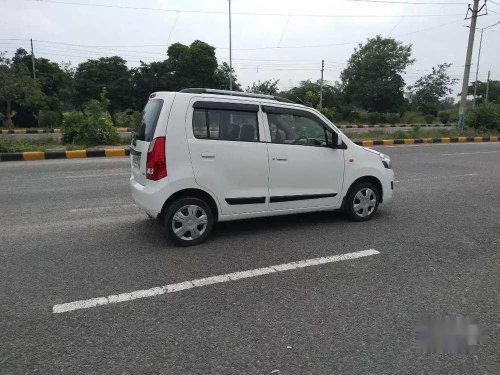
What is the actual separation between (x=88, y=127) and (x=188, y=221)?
1155cm

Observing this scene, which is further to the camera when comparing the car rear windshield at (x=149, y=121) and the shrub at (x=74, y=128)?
the shrub at (x=74, y=128)

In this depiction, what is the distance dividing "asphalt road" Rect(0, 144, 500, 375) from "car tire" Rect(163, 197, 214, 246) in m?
0.17

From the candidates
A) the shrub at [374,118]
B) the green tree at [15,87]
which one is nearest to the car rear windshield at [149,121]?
the green tree at [15,87]

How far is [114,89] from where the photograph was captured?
130 feet

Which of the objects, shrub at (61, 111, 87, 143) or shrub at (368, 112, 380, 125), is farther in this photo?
shrub at (368, 112, 380, 125)

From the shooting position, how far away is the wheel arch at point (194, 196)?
168 inches

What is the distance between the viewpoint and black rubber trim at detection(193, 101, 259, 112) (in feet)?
14.1

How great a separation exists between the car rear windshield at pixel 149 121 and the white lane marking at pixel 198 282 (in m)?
1.66

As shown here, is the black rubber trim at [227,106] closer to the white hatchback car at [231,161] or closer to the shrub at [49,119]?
the white hatchback car at [231,161]

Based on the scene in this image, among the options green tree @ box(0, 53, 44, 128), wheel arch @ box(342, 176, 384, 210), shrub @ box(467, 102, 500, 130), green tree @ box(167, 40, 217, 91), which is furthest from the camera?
green tree @ box(167, 40, 217, 91)

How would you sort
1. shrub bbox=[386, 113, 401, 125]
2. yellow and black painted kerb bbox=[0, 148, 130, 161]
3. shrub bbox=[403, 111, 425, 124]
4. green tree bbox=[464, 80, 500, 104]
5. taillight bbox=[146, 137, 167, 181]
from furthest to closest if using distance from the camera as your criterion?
green tree bbox=[464, 80, 500, 104]
shrub bbox=[403, 111, 425, 124]
shrub bbox=[386, 113, 401, 125]
yellow and black painted kerb bbox=[0, 148, 130, 161]
taillight bbox=[146, 137, 167, 181]

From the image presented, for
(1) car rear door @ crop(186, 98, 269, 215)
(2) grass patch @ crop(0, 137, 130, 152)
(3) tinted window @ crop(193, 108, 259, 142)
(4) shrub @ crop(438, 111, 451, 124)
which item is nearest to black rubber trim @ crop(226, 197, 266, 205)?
(1) car rear door @ crop(186, 98, 269, 215)

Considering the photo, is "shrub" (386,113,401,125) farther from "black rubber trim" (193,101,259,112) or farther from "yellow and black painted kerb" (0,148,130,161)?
"black rubber trim" (193,101,259,112)

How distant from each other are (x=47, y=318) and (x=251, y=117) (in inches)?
114
